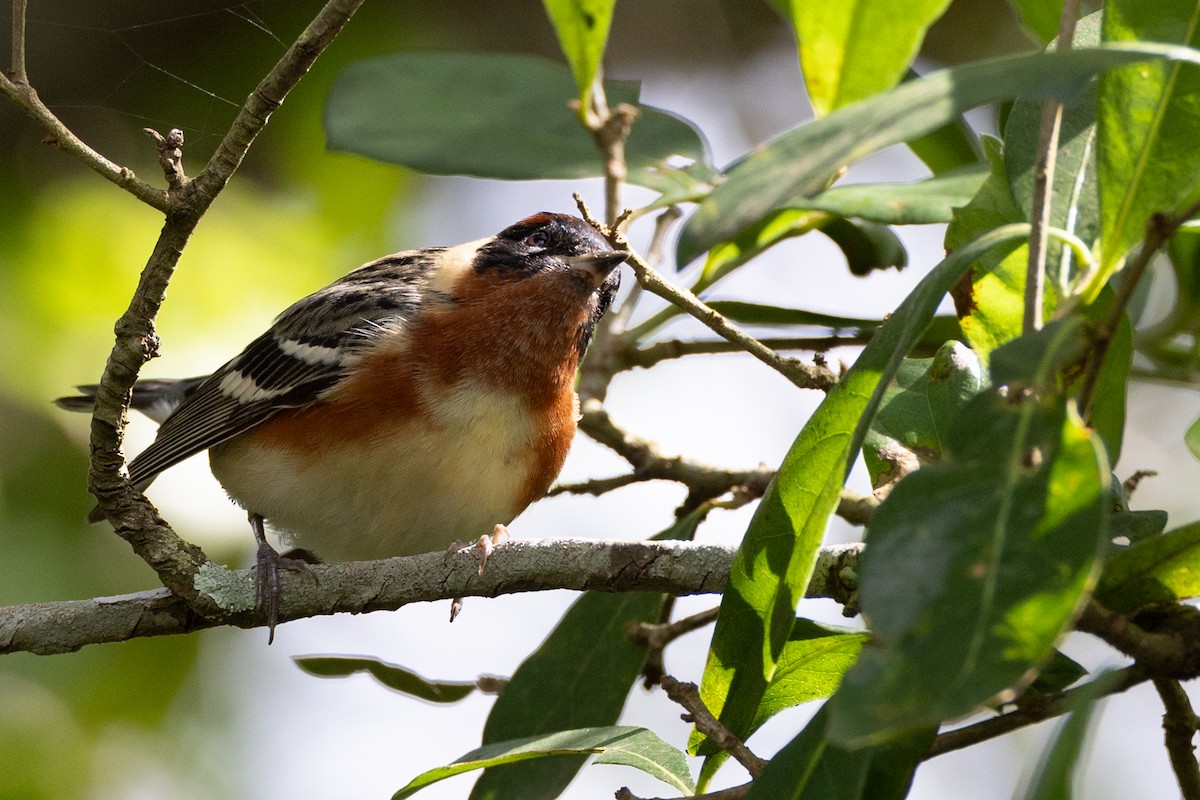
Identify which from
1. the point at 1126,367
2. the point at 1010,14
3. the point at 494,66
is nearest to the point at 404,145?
the point at 494,66

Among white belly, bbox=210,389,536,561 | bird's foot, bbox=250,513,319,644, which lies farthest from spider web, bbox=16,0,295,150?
bird's foot, bbox=250,513,319,644

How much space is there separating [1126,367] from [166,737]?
3788mm

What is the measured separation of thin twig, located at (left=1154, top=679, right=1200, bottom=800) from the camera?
1.80 m

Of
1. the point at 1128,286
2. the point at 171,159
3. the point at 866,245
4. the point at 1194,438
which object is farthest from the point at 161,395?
the point at 1128,286

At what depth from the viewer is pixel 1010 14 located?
5.82 m

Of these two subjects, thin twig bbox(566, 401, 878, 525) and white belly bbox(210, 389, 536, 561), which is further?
white belly bbox(210, 389, 536, 561)

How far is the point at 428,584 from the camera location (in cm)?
245

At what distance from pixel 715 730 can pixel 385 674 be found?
50.7 inches

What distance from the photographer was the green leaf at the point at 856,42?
195 centimetres

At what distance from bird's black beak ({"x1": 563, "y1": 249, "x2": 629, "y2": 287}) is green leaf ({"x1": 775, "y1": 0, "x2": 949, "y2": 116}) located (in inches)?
55.4

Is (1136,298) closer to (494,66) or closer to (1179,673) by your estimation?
(1179,673)

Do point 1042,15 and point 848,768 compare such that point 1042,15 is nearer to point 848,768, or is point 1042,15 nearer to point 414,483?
point 848,768

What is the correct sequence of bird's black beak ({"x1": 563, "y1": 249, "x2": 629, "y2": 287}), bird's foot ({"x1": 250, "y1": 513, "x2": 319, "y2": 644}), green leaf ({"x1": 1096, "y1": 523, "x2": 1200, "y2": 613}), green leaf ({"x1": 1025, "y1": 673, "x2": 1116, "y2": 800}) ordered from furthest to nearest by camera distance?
1. bird's black beak ({"x1": 563, "y1": 249, "x2": 629, "y2": 287})
2. bird's foot ({"x1": 250, "y1": 513, "x2": 319, "y2": 644})
3. green leaf ({"x1": 1096, "y1": 523, "x2": 1200, "y2": 613})
4. green leaf ({"x1": 1025, "y1": 673, "x2": 1116, "y2": 800})

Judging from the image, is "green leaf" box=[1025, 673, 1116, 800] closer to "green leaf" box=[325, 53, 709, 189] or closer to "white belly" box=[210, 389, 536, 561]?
"green leaf" box=[325, 53, 709, 189]
